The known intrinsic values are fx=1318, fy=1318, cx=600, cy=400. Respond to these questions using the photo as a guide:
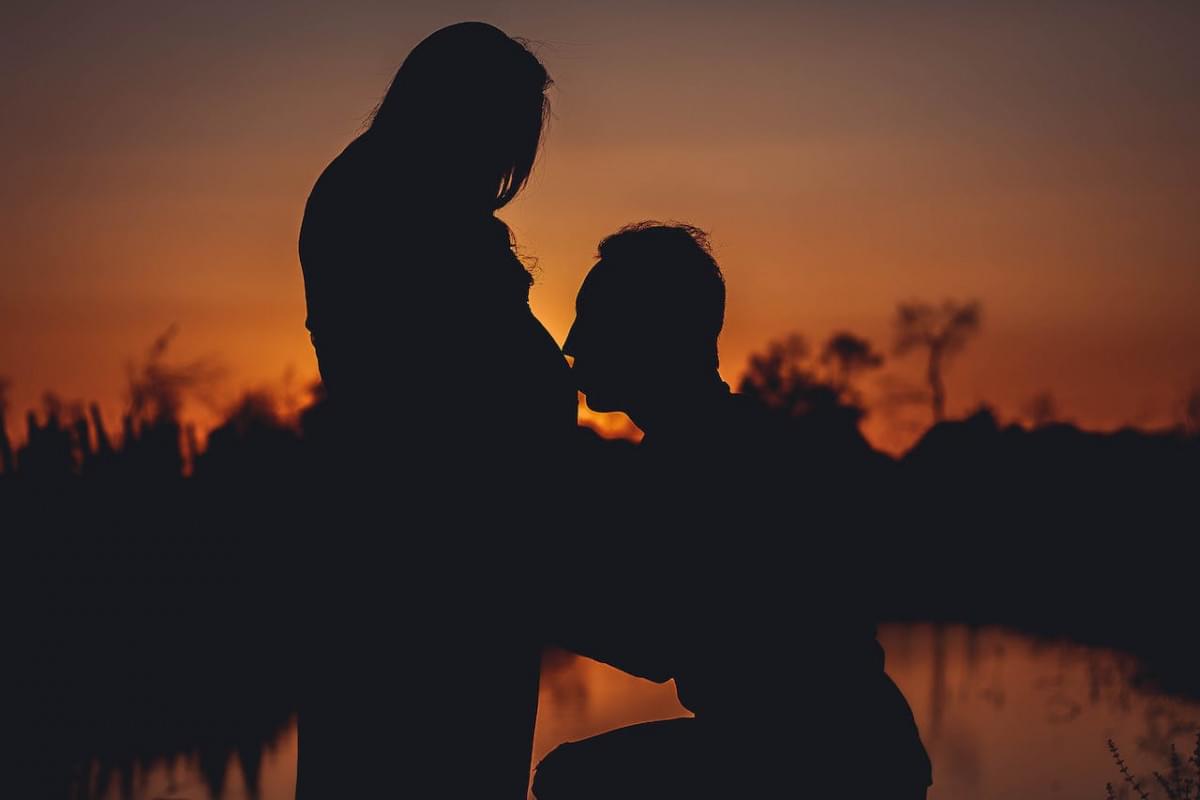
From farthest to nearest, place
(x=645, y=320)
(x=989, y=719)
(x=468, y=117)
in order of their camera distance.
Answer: (x=989, y=719)
(x=468, y=117)
(x=645, y=320)

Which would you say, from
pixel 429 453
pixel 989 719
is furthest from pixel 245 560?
pixel 429 453

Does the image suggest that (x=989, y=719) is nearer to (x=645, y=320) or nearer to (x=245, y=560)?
(x=245, y=560)

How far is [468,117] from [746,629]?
4.08 feet

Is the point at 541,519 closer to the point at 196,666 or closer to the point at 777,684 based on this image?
the point at 777,684

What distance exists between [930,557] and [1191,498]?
29.6ft

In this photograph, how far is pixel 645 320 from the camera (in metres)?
2.29

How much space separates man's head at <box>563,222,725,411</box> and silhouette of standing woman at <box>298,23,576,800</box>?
375 mm

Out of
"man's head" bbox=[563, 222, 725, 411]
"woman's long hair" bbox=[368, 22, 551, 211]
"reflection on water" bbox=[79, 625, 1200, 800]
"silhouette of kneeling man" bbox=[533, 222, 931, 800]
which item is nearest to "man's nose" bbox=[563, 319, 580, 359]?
"man's head" bbox=[563, 222, 725, 411]

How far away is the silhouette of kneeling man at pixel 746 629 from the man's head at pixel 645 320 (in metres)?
0.11

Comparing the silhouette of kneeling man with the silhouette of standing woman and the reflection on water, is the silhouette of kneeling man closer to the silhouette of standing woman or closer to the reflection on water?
the silhouette of standing woman

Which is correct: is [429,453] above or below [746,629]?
above

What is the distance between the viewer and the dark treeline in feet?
88.4

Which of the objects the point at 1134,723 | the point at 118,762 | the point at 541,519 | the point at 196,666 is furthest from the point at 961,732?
the point at 541,519

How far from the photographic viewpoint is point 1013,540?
3603cm
